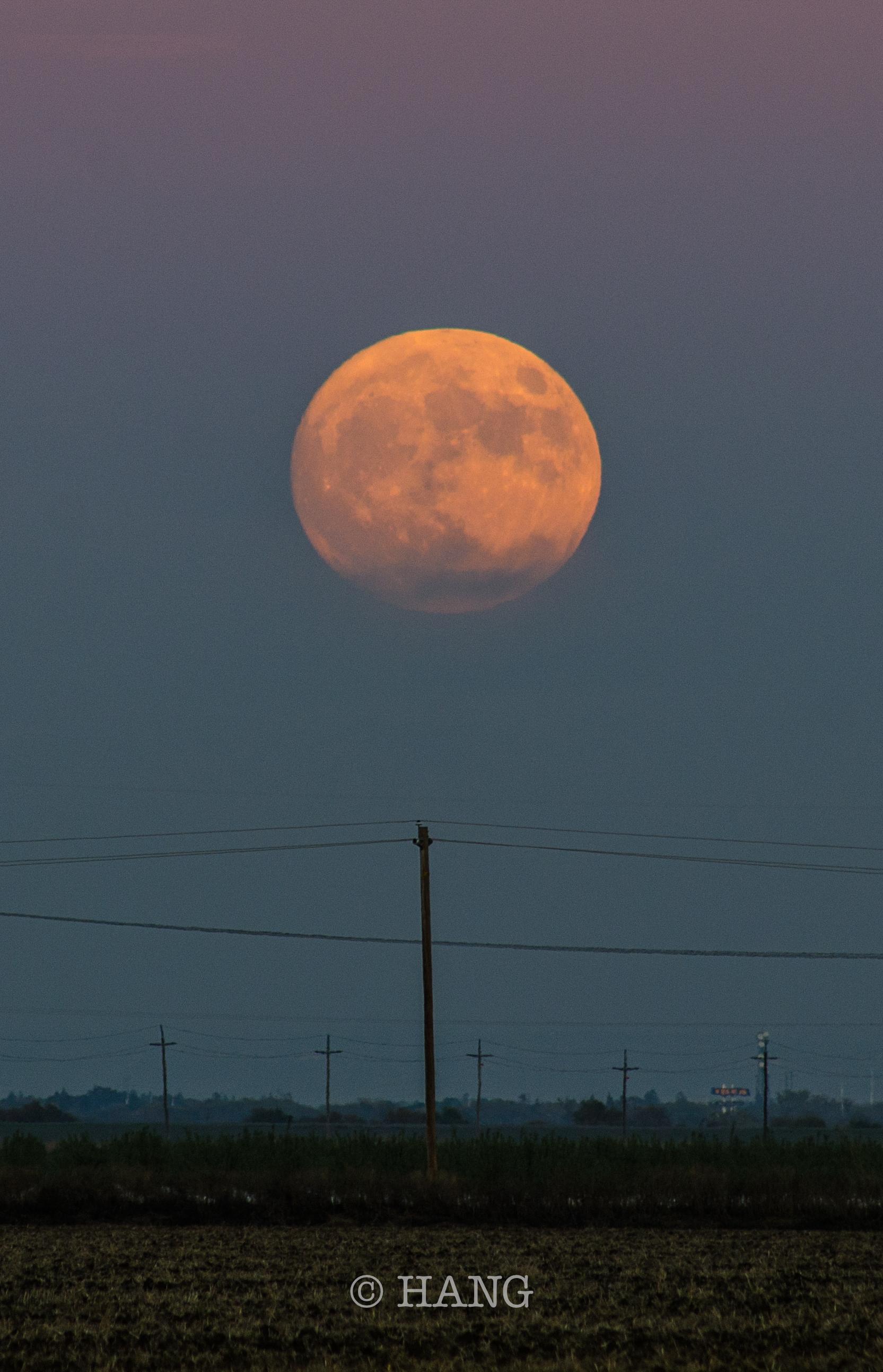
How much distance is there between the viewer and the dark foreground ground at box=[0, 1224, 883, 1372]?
21078mm

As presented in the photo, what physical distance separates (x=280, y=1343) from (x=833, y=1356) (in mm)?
7788

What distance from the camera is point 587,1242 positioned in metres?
35.4

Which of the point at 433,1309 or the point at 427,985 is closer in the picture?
the point at 433,1309

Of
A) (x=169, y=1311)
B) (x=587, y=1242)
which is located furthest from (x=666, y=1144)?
(x=169, y=1311)

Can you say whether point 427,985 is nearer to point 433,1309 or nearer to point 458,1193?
point 458,1193

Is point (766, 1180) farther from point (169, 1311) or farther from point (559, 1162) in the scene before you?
point (169, 1311)

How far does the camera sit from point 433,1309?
25.0m
